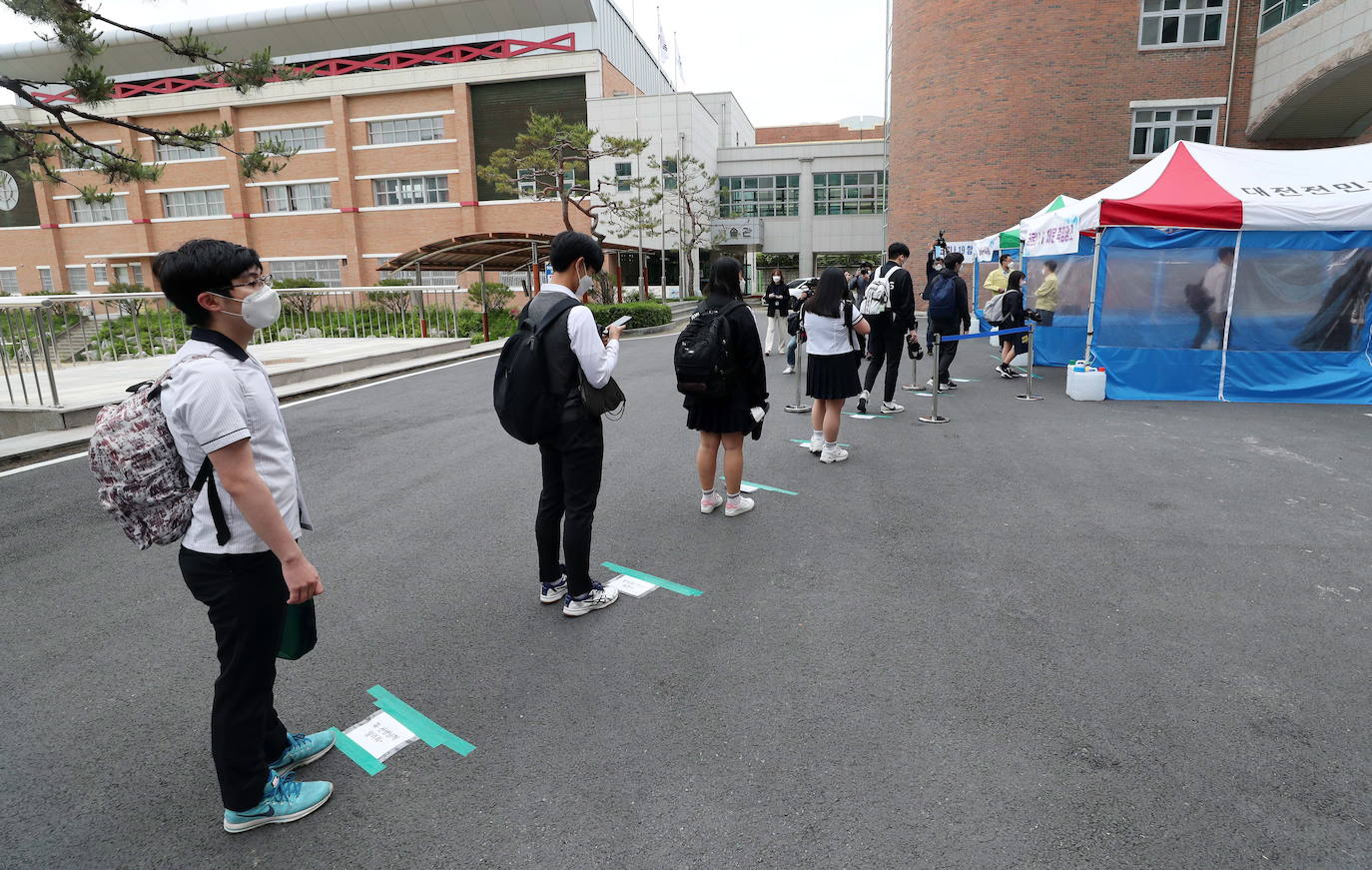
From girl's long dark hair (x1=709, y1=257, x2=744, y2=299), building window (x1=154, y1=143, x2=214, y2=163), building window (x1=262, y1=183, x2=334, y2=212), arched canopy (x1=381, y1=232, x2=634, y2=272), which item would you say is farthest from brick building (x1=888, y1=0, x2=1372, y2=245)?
building window (x1=154, y1=143, x2=214, y2=163)

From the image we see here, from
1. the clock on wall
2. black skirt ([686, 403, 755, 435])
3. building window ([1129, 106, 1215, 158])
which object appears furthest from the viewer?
the clock on wall

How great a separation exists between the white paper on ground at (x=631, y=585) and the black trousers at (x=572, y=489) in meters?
0.32

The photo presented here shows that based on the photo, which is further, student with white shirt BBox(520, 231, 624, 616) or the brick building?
the brick building

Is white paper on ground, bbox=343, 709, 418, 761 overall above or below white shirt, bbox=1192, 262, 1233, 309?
below

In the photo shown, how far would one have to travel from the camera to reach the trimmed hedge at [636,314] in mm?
21370

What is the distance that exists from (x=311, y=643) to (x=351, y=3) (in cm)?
4615

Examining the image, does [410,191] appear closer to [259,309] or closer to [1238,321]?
[1238,321]

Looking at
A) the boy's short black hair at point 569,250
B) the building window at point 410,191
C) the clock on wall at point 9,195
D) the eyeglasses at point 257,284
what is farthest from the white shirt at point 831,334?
the clock on wall at point 9,195

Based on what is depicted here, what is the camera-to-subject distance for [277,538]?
83.6 inches

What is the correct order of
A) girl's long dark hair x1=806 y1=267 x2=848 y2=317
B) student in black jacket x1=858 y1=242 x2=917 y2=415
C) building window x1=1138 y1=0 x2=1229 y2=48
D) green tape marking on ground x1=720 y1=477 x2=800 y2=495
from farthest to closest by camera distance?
1. building window x1=1138 y1=0 x2=1229 y2=48
2. student in black jacket x1=858 y1=242 x2=917 y2=415
3. girl's long dark hair x1=806 y1=267 x2=848 y2=317
4. green tape marking on ground x1=720 y1=477 x2=800 y2=495

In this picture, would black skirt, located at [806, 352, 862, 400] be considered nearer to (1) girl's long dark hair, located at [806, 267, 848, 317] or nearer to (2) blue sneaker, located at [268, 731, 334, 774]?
(1) girl's long dark hair, located at [806, 267, 848, 317]

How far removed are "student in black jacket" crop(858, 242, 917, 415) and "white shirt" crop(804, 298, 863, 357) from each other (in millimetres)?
2249

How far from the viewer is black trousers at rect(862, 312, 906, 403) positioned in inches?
342

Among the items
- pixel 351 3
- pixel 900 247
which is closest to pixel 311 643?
pixel 900 247
